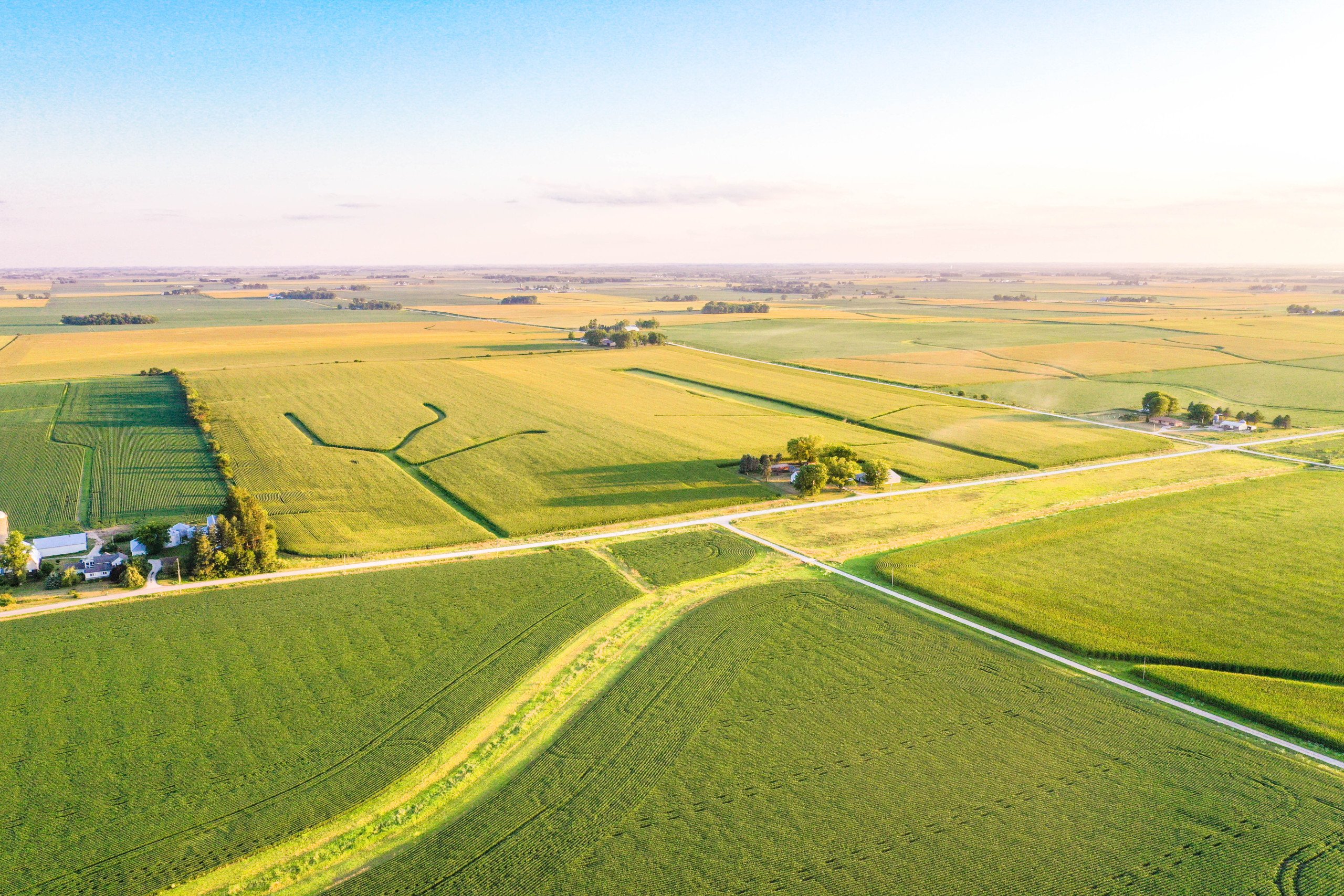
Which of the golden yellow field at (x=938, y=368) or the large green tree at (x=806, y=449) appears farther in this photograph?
the golden yellow field at (x=938, y=368)

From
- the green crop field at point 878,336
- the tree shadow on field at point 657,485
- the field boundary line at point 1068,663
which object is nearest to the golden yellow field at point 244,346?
the green crop field at point 878,336

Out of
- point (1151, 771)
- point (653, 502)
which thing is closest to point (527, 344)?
point (653, 502)

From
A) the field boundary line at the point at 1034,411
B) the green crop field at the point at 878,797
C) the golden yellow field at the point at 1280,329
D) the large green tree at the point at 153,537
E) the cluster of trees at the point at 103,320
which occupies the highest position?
the golden yellow field at the point at 1280,329

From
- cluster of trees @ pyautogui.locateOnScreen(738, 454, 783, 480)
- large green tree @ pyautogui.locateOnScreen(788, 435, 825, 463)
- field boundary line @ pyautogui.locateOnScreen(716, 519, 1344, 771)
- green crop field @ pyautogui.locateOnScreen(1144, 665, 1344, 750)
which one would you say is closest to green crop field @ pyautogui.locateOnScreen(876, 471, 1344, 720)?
green crop field @ pyautogui.locateOnScreen(1144, 665, 1344, 750)

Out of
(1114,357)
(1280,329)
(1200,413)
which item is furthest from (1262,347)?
(1200,413)

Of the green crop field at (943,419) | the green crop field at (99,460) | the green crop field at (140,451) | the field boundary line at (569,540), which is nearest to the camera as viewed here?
the field boundary line at (569,540)

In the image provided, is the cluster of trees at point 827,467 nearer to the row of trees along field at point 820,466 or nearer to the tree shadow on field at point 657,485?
the row of trees along field at point 820,466

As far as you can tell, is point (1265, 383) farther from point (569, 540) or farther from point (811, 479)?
point (569, 540)
